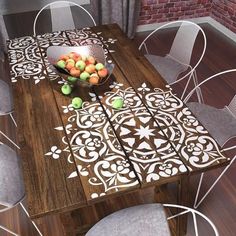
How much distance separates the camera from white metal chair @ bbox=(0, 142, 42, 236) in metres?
1.55

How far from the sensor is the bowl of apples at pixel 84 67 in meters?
1.76

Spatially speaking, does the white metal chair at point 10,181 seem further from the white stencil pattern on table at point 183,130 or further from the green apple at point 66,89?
the white stencil pattern on table at point 183,130

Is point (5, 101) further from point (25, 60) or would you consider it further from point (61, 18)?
point (61, 18)

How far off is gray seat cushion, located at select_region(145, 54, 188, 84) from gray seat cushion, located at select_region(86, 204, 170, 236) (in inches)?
49.6

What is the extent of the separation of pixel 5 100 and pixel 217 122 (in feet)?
4.55

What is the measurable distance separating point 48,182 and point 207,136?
72 centimetres

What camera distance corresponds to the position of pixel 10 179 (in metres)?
1.65

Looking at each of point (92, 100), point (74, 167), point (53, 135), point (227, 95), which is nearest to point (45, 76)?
point (92, 100)

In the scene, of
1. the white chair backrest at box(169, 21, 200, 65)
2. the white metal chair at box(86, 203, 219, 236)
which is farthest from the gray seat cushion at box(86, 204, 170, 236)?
the white chair backrest at box(169, 21, 200, 65)

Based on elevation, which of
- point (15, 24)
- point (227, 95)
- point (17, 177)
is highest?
point (17, 177)

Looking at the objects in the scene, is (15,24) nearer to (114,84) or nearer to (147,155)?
(114,84)

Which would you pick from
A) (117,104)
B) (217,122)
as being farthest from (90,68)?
(217,122)

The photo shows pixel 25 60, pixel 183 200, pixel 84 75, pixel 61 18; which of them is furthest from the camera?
pixel 61 18

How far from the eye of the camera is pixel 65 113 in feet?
5.46
